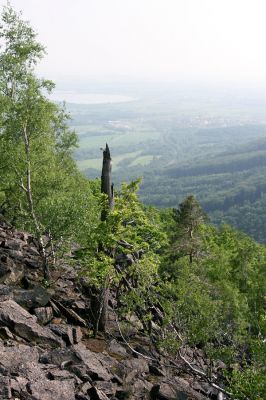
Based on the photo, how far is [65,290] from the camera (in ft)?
99.0

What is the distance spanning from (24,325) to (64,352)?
240cm

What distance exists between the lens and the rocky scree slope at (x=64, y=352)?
17.7 metres

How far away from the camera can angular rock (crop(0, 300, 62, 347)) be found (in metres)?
21.3

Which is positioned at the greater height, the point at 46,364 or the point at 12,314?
the point at 12,314

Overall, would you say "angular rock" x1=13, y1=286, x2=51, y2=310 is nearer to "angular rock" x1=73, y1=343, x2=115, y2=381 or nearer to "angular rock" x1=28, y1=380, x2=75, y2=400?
"angular rock" x1=73, y1=343, x2=115, y2=381

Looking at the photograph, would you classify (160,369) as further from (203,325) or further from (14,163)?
(14,163)

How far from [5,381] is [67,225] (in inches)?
437

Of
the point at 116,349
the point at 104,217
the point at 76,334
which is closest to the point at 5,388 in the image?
the point at 76,334

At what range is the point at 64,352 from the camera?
21234 millimetres

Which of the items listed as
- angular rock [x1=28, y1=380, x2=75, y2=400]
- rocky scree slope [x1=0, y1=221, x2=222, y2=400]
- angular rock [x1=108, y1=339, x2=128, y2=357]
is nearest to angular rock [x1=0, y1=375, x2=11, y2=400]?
rocky scree slope [x1=0, y1=221, x2=222, y2=400]

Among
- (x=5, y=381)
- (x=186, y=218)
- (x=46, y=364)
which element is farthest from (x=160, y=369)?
(x=186, y=218)

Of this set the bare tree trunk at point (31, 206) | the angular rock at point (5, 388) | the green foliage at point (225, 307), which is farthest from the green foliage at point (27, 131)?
the angular rock at point (5, 388)

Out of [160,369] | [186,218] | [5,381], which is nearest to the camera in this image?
[5,381]

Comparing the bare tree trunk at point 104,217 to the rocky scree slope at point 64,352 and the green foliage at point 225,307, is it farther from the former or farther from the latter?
the green foliage at point 225,307
